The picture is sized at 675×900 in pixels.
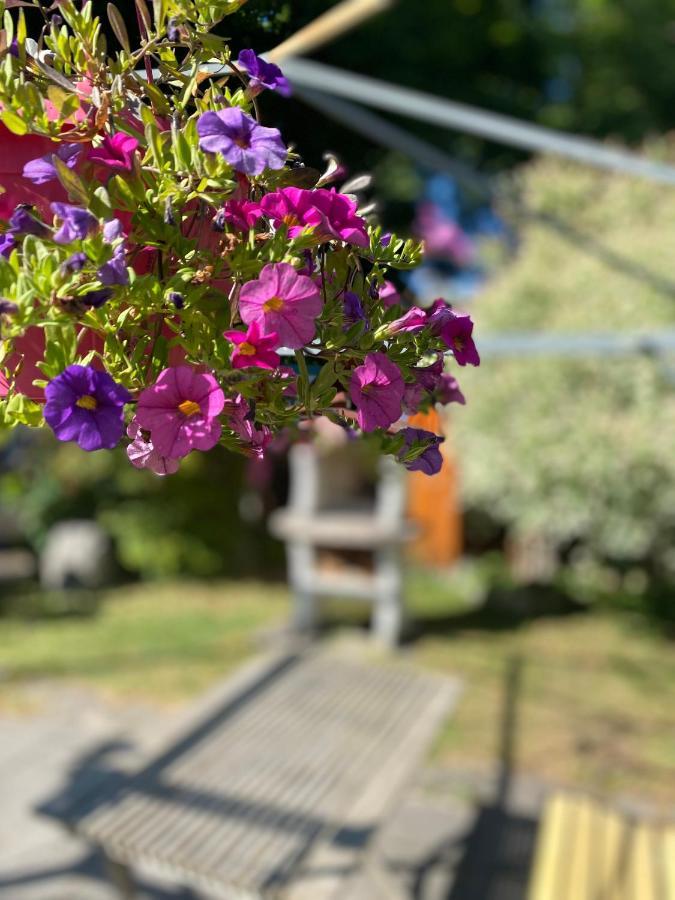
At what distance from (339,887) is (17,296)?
1893 millimetres

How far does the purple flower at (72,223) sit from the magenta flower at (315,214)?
0.17 metres

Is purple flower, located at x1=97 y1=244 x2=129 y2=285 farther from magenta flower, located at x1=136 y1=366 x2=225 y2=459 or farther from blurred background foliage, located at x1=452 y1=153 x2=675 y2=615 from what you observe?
blurred background foliage, located at x1=452 y1=153 x2=675 y2=615

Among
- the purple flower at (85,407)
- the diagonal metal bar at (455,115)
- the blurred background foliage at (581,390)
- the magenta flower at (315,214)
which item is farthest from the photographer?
the blurred background foliage at (581,390)

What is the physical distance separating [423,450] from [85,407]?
35cm

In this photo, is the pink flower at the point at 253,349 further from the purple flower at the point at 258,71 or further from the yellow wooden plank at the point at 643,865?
the yellow wooden plank at the point at 643,865

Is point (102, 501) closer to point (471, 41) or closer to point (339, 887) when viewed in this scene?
point (339, 887)

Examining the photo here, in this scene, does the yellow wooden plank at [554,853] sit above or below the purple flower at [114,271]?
below

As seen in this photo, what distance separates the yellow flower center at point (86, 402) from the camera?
0.67m

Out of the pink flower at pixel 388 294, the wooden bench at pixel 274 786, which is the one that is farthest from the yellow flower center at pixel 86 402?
the wooden bench at pixel 274 786

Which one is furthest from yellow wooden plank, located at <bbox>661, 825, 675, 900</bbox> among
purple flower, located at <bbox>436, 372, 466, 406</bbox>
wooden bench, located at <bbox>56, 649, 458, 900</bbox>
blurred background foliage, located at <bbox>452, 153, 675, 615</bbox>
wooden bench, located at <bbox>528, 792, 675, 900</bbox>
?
blurred background foliage, located at <bbox>452, 153, 675, 615</bbox>

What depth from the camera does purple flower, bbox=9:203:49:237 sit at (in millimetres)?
686

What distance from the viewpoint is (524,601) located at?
729 centimetres

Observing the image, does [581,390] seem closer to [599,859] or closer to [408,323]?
[599,859]

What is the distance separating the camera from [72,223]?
2.19 feet
